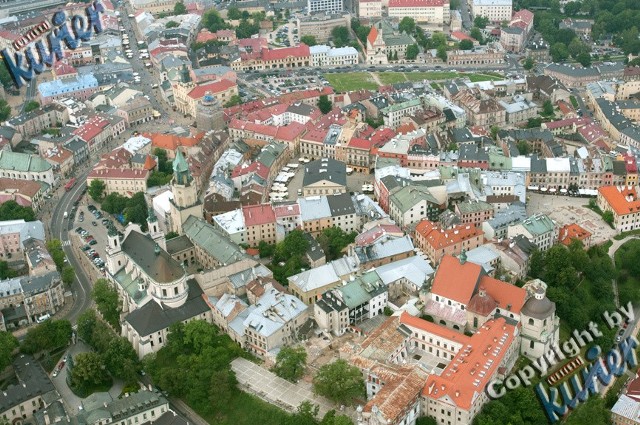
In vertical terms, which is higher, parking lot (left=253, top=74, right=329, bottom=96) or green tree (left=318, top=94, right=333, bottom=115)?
green tree (left=318, top=94, right=333, bottom=115)

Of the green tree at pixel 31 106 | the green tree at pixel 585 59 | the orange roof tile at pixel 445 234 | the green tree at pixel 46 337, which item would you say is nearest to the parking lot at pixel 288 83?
the green tree at pixel 31 106

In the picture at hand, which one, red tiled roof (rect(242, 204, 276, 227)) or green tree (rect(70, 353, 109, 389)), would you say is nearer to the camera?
green tree (rect(70, 353, 109, 389))

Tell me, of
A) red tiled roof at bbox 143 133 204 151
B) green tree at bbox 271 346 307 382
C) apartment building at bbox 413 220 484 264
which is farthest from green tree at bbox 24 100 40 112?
green tree at bbox 271 346 307 382

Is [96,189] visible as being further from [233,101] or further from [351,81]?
[351,81]

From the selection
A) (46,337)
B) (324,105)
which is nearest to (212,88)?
(324,105)

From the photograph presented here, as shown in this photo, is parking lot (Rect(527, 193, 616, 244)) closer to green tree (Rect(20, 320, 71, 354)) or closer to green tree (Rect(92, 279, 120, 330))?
green tree (Rect(92, 279, 120, 330))

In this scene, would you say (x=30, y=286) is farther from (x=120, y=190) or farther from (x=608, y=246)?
(x=608, y=246)
